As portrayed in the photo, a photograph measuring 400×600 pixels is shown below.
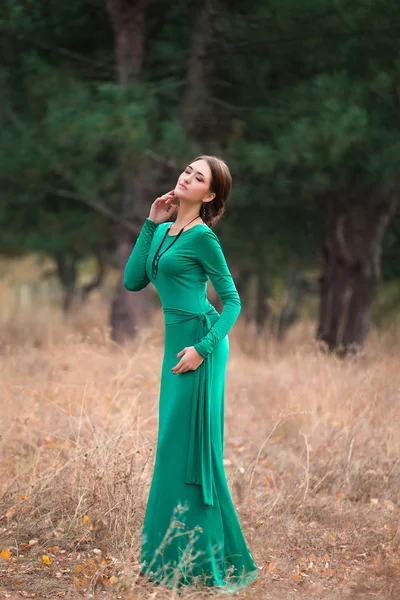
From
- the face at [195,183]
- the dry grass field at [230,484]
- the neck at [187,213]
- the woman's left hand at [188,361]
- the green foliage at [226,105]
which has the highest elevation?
the green foliage at [226,105]

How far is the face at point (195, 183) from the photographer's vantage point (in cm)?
392

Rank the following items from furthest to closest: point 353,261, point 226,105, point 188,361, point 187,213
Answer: point 353,261
point 226,105
point 187,213
point 188,361

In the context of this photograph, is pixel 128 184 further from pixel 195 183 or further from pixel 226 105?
pixel 195 183

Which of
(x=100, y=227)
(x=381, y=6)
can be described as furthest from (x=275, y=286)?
(x=381, y=6)

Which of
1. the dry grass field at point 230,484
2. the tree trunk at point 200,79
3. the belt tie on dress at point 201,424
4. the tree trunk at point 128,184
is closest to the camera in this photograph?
the belt tie on dress at point 201,424

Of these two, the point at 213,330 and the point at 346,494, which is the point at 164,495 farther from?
the point at 346,494

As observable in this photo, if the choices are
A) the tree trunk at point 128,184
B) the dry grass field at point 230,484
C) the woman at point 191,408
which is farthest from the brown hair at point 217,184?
the tree trunk at point 128,184

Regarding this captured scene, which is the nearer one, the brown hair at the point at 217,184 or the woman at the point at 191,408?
the woman at the point at 191,408

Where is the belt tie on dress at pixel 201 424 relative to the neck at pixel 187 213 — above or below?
below

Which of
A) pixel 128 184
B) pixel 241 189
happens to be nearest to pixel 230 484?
pixel 241 189

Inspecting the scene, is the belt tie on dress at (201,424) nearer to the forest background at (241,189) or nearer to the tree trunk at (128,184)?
the forest background at (241,189)

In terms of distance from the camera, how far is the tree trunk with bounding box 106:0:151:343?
1071 centimetres

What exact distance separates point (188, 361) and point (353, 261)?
8311mm

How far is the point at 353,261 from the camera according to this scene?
Answer: 11.8 metres
